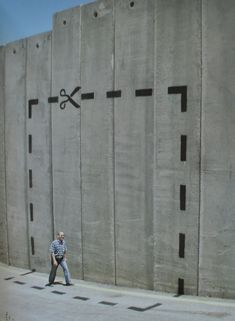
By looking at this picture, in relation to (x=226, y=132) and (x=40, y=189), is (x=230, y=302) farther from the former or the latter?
(x=40, y=189)

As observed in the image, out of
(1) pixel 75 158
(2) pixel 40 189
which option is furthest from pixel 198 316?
(2) pixel 40 189

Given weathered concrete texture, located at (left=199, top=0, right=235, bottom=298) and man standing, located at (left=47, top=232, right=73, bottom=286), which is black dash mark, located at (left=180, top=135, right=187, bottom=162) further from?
man standing, located at (left=47, top=232, right=73, bottom=286)

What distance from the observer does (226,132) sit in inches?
436

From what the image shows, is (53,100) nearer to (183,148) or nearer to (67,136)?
(67,136)

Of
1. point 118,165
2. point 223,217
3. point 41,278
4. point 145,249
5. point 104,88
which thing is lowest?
point 41,278

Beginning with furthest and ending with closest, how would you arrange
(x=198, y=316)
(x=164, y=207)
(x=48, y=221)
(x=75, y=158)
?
(x=48, y=221)
(x=75, y=158)
(x=164, y=207)
(x=198, y=316)

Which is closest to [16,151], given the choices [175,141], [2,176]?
[2,176]

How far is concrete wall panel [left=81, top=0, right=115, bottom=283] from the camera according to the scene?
1305cm

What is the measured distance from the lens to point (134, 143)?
41.3 feet

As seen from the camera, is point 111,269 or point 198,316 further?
point 111,269

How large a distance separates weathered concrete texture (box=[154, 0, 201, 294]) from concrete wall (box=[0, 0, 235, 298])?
2 centimetres

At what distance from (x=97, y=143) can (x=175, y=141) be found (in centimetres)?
227

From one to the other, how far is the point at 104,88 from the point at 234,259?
4.88 metres

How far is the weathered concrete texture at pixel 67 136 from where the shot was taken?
13.8 metres
